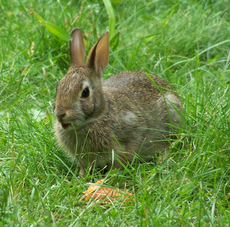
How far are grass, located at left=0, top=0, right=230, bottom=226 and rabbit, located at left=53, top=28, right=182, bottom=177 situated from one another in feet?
0.67

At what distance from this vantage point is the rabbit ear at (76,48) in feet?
14.4

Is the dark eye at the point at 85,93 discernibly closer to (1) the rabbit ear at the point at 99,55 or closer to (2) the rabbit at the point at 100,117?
(2) the rabbit at the point at 100,117

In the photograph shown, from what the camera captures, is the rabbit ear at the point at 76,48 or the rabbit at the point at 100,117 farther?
the rabbit ear at the point at 76,48

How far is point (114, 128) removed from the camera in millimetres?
4199

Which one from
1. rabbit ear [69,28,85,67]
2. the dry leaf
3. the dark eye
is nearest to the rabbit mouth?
the dark eye

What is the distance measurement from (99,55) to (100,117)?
699mm

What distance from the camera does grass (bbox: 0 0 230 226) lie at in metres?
3.14

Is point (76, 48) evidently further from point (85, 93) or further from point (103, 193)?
point (103, 193)

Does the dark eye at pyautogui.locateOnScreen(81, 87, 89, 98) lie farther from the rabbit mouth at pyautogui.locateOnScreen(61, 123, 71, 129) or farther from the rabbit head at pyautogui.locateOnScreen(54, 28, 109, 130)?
the rabbit mouth at pyautogui.locateOnScreen(61, 123, 71, 129)

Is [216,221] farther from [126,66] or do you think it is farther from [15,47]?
[15,47]

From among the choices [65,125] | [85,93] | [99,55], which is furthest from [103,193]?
[99,55]

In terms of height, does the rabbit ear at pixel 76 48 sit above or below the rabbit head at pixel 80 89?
above

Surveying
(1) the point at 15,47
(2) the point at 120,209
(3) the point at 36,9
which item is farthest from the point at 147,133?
(3) the point at 36,9

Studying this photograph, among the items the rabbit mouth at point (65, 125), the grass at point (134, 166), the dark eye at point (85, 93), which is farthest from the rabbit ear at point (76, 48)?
the rabbit mouth at point (65, 125)
